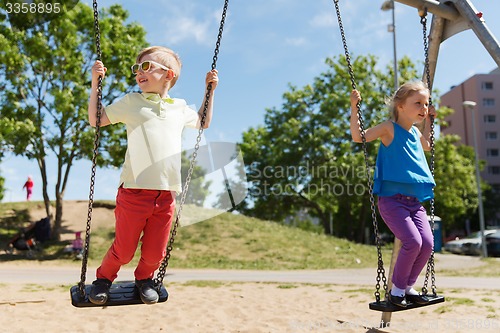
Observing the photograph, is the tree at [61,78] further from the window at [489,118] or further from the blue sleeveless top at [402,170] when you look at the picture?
the window at [489,118]

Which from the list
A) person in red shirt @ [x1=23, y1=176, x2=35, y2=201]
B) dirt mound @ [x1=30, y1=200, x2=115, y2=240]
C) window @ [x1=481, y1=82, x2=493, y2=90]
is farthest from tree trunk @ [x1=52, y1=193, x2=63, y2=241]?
window @ [x1=481, y1=82, x2=493, y2=90]

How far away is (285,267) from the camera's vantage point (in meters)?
16.9

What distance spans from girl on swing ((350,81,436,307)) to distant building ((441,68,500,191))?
53.2 m

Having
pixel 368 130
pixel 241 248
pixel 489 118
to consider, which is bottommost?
pixel 241 248

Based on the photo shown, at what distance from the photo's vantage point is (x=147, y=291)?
335 centimetres

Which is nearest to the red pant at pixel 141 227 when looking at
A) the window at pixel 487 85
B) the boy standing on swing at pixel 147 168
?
the boy standing on swing at pixel 147 168

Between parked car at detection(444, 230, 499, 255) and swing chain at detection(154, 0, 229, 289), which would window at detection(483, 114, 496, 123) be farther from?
swing chain at detection(154, 0, 229, 289)

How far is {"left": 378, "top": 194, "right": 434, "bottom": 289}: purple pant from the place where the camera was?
3639 millimetres

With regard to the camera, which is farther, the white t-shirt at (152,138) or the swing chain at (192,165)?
the swing chain at (192,165)

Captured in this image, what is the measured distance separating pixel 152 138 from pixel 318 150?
77.5 feet

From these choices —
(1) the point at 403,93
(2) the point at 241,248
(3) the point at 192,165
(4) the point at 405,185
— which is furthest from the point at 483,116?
(3) the point at 192,165

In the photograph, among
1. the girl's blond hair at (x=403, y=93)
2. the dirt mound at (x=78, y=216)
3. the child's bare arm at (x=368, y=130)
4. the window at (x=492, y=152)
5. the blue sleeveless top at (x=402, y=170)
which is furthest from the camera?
the window at (x=492, y=152)

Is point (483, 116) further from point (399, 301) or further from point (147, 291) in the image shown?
A: point (147, 291)

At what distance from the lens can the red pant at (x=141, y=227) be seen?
324cm
